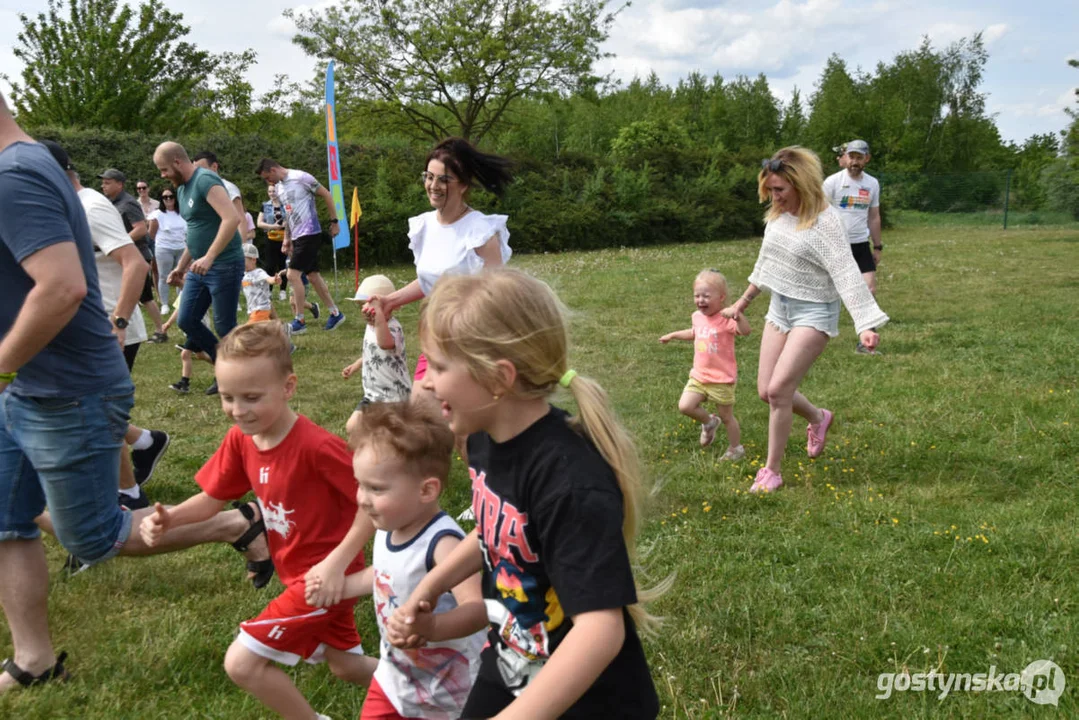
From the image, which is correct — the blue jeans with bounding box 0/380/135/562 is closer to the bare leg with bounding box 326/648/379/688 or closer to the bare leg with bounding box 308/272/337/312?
the bare leg with bounding box 326/648/379/688

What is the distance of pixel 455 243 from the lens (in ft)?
16.5

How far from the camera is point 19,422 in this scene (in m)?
3.12

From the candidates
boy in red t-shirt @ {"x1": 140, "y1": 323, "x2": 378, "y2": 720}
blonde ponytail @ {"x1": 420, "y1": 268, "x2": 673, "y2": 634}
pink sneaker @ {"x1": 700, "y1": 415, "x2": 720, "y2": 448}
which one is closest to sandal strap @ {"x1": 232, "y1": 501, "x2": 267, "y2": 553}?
boy in red t-shirt @ {"x1": 140, "y1": 323, "x2": 378, "y2": 720}

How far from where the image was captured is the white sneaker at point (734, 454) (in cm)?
618

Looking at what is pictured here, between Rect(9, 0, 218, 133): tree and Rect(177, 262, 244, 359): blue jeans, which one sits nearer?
Rect(177, 262, 244, 359): blue jeans

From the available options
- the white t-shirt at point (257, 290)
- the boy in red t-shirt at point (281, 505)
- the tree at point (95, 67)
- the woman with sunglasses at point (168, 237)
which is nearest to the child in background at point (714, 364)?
the boy in red t-shirt at point (281, 505)

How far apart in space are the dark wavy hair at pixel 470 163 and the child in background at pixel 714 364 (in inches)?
73.7

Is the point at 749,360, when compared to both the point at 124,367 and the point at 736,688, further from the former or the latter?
the point at 124,367

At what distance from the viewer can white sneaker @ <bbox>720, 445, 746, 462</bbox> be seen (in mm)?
6175

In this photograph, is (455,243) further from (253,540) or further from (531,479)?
(531,479)

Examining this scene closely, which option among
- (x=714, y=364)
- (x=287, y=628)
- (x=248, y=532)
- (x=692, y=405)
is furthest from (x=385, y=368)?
(x=287, y=628)

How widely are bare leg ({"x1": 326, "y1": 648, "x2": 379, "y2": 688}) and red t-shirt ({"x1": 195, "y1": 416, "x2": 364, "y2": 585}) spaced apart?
0.33 metres

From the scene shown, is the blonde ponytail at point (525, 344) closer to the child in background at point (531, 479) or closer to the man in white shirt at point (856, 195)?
the child in background at point (531, 479)

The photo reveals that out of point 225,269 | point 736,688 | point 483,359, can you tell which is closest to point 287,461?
point 483,359
